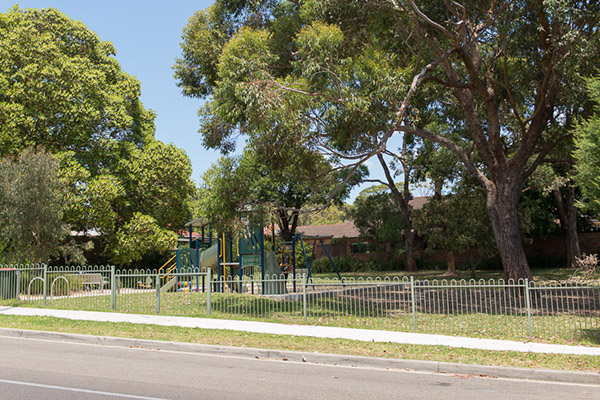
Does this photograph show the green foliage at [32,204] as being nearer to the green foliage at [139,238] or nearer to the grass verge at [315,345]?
the grass verge at [315,345]

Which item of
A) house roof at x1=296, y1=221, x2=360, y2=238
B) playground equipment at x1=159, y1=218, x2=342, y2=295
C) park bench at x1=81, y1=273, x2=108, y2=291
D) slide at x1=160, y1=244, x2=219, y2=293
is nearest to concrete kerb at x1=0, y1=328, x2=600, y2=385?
playground equipment at x1=159, y1=218, x2=342, y2=295

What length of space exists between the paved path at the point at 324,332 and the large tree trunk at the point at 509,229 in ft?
26.7

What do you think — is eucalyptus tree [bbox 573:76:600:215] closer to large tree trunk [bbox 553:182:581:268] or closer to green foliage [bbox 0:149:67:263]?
green foliage [bbox 0:149:67:263]

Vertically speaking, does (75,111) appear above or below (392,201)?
above

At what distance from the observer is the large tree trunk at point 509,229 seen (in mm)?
18500

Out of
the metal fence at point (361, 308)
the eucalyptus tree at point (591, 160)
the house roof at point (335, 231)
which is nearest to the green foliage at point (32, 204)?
the metal fence at point (361, 308)

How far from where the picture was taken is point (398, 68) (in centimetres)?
1803

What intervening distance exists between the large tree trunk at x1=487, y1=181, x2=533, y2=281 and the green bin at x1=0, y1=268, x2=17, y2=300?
687 inches

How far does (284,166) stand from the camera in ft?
60.3

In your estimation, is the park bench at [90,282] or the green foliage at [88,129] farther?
the green foliage at [88,129]

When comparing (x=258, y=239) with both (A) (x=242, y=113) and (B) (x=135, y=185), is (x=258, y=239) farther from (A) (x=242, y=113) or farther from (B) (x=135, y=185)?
(B) (x=135, y=185)

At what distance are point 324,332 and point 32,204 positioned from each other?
1392 centimetres

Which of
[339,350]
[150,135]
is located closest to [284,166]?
[339,350]

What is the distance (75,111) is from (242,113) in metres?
13.3
